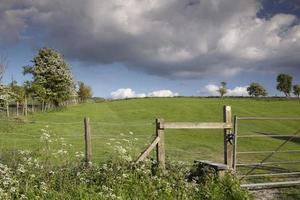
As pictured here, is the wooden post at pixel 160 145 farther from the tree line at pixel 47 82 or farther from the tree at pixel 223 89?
the tree at pixel 223 89

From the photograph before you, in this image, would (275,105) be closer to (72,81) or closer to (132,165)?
(72,81)

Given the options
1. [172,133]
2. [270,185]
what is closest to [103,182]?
[270,185]

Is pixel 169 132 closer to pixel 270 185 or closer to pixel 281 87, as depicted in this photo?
pixel 270 185

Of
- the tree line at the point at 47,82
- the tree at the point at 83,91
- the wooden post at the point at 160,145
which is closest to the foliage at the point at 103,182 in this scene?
the wooden post at the point at 160,145

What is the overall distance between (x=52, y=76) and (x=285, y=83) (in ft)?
309

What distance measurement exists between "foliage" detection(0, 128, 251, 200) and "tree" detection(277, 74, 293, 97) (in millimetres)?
132976

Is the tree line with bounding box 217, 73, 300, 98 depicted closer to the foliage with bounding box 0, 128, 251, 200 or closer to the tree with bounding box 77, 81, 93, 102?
the tree with bounding box 77, 81, 93, 102

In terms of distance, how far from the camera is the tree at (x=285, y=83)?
138 m

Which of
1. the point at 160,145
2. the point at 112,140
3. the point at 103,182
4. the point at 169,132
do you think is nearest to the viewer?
the point at 103,182

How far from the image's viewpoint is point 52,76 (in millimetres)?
65188

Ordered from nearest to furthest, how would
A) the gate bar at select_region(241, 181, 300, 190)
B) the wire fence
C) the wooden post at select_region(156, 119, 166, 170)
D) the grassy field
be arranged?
the wooden post at select_region(156, 119, 166, 170) < the gate bar at select_region(241, 181, 300, 190) < the wire fence < the grassy field

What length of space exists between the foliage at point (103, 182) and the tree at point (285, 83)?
13298cm

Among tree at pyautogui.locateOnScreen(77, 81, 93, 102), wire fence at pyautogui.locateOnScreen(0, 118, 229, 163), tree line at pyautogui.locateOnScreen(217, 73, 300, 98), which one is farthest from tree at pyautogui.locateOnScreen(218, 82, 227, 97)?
wire fence at pyautogui.locateOnScreen(0, 118, 229, 163)

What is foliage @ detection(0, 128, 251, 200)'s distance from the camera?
9664mm
